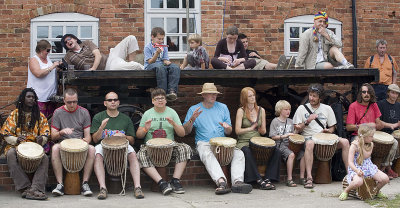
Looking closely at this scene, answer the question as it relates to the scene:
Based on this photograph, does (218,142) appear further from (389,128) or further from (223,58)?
(389,128)

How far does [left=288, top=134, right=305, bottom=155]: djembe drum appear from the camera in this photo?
9023 millimetres

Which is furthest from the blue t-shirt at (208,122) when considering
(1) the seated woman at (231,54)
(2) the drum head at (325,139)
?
(2) the drum head at (325,139)

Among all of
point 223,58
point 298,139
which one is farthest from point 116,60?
point 298,139

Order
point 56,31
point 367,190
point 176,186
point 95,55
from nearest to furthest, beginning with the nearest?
point 367,190 → point 176,186 → point 95,55 → point 56,31

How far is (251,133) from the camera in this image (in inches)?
362

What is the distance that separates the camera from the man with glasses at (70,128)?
823 centimetres

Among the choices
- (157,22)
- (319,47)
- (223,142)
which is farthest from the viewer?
(157,22)

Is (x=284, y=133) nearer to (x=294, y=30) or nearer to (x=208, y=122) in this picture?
(x=208, y=122)

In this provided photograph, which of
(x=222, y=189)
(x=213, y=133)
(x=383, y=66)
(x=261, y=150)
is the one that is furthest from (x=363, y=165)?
(x=383, y=66)

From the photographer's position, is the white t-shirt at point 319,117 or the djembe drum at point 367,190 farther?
the white t-shirt at point 319,117

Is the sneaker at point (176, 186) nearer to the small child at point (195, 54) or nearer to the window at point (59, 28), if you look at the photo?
the small child at point (195, 54)

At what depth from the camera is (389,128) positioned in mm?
10039

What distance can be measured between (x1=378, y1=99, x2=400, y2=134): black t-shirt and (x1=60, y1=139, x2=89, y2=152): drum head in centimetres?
472

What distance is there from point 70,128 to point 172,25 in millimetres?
3482
